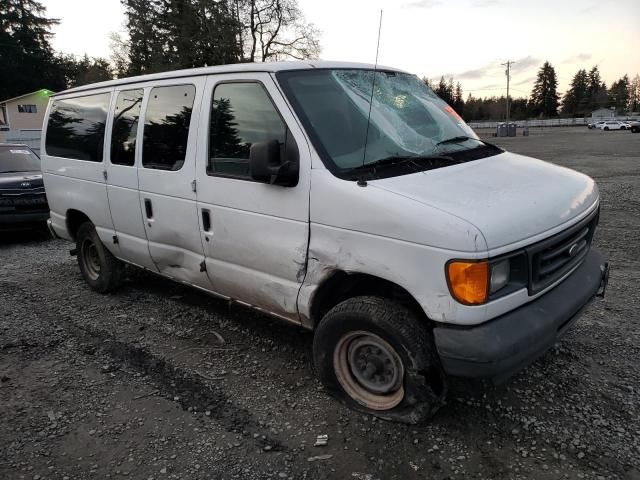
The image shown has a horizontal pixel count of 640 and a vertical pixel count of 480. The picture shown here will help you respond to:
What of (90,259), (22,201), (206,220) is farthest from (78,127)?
(22,201)

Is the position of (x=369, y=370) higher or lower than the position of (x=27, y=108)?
lower

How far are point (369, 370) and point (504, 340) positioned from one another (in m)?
0.91

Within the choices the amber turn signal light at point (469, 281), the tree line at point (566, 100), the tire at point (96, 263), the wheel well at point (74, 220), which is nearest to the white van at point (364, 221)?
the amber turn signal light at point (469, 281)

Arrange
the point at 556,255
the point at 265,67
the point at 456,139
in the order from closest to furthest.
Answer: the point at 556,255 → the point at 265,67 → the point at 456,139

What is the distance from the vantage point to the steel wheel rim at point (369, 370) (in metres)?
2.90

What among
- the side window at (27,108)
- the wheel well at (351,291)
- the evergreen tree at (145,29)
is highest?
the evergreen tree at (145,29)

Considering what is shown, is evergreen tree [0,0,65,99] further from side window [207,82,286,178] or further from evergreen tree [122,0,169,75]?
side window [207,82,286,178]

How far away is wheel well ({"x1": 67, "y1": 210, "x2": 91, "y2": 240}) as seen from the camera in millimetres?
5465

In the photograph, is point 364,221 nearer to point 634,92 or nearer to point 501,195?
point 501,195

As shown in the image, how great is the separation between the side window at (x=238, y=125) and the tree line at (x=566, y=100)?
11036 centimetres

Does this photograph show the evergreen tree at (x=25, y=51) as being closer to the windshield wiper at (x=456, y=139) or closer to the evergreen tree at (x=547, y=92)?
the windshield wiper at (x=456, y=139)

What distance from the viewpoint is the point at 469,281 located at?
2.42 metres

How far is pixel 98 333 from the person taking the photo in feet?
14.5

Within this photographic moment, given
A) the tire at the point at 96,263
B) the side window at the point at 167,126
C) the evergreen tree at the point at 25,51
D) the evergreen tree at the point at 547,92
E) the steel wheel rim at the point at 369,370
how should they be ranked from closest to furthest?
the steel wheel rim at the point at 369,370 < the side window at the point at 167,126 < the tire at the point at 96,263 < the evergreen tree at the point at 25,51 < the evergreen tree at the point at 547,92
